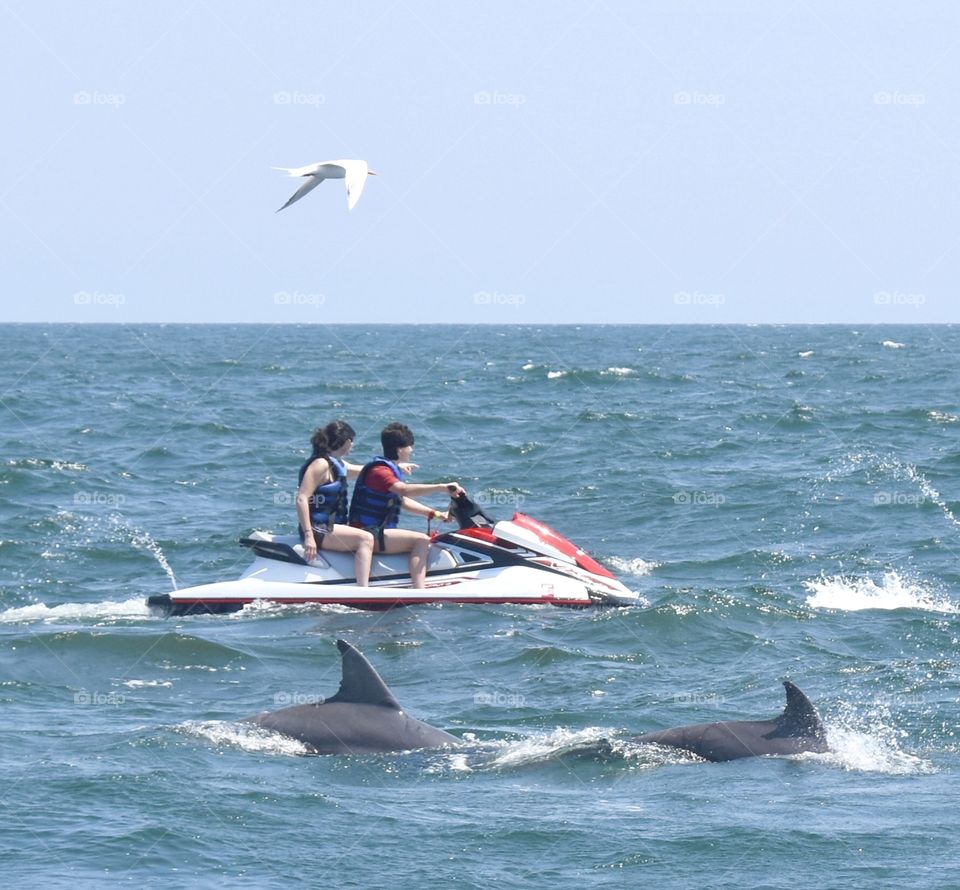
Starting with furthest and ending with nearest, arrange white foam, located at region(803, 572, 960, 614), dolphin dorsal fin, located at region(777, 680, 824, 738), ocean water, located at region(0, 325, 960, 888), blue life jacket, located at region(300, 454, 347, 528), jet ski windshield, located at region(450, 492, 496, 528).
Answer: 1. white foam, located at region(803, 572, 960, 614)
2. jet ski windshield, located at region(450, 492, 496, 528)
3. blue life jacket, located at region(300, 454, 347, 528)
4. dolphin dorsal fin, located at region(777, 680, 824, 738)
5. ocean water, located at region(0, 325, 960, 888)

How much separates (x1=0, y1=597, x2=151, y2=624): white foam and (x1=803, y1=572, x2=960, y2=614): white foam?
6936mm

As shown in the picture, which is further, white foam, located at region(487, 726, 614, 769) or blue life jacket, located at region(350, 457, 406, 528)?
blue life jacket, located at region(350, 457, 406, 528)

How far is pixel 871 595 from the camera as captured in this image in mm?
17031

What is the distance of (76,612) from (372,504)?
3.09m

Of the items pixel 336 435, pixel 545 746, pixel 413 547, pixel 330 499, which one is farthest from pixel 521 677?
pixel 336 435

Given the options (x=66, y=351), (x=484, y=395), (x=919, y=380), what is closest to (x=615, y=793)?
(x=484, y=395)

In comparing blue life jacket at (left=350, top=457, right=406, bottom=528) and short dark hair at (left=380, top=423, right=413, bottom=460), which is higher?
short dark hair at (left=380, top=423, right=413, bottom=460)

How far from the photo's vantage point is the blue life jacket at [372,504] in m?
15.6

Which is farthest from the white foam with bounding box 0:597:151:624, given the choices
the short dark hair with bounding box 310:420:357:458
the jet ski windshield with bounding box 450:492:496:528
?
the jet ski windshield with bounding box 450:492:496:528

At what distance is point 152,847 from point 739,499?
16.1 meters

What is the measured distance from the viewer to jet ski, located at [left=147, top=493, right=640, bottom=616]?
15.9 meters
